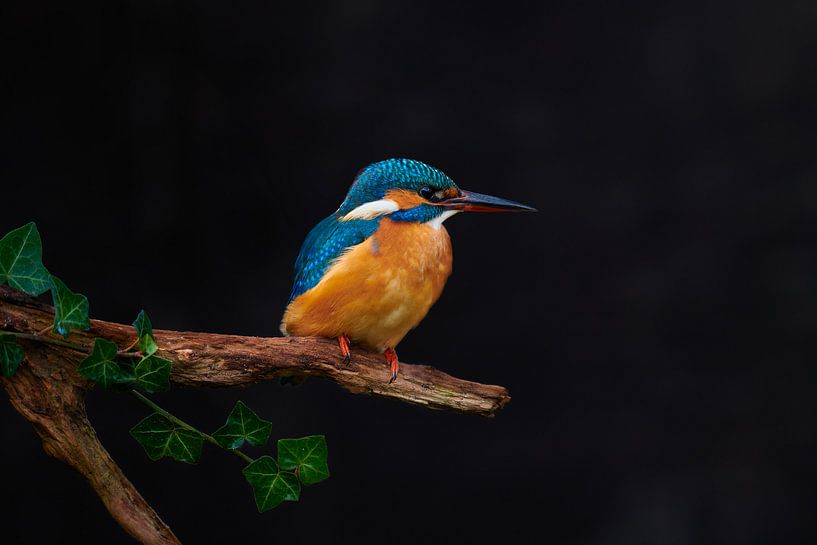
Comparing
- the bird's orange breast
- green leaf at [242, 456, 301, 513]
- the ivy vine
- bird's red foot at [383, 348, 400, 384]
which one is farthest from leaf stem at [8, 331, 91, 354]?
bird's red foot at [383, 348, 400, 384]

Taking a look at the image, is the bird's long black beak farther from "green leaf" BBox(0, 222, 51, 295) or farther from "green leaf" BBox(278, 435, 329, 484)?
"green leaf" BBox(0, 222, 51, 295)

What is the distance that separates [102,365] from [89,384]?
112mm

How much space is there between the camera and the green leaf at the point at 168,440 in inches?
55.8

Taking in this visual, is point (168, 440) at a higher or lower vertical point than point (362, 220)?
lower

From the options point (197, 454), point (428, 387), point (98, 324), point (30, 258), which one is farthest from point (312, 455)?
point (30, 258)

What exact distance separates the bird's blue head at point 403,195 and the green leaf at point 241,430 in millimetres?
418

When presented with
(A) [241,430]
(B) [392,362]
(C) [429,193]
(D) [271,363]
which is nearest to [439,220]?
(C) [429,193]

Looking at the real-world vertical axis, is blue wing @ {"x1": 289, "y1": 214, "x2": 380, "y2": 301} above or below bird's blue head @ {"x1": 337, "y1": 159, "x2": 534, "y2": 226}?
below

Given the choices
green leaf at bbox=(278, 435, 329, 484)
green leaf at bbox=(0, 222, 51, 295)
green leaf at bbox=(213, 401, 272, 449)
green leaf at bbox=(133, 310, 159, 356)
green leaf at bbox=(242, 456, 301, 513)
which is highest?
green leaf at bbox=(0, 222, 51, 295)

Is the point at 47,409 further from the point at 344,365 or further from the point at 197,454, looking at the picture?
the point at 344,365

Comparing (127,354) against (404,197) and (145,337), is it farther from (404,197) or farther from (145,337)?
(404,197)

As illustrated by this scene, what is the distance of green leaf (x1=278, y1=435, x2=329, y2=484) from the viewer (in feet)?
4.77

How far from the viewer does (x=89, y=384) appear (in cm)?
142

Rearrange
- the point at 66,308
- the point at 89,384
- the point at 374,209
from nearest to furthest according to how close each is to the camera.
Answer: the point at 66,308
the point at 89,384
the point at 374,209
